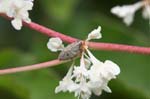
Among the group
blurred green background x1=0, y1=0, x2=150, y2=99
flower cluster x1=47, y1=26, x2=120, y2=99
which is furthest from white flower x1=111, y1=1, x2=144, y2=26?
flower cluster x1=47, y1=26, x2=120, y2=99

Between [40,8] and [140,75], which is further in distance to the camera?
[40,8]

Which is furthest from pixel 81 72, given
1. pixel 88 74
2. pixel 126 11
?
pixel 126 11

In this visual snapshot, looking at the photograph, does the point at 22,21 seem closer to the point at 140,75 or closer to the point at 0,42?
the point at 140,75

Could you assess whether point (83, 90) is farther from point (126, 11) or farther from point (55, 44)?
point (126, 11)

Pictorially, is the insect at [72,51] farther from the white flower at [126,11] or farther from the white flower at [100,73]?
the white flower at [126,11]

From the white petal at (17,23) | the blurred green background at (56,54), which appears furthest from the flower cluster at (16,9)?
the blurred green background at (56,54)

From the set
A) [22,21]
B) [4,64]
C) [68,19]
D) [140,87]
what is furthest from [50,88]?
[22,21]
